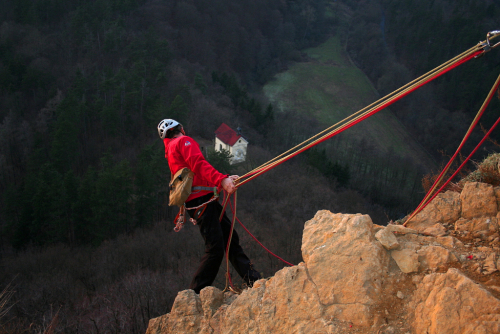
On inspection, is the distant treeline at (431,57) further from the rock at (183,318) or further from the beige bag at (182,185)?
the rock at (183,318)

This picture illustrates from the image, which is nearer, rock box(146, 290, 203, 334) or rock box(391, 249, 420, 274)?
rock box(391, 249, 420, 274)

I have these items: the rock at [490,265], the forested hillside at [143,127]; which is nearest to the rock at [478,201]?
the rock at [490,265]

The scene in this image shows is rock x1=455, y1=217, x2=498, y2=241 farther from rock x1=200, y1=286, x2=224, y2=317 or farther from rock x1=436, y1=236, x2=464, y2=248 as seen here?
rock x1=200, y1=286, x2=224, y2=317

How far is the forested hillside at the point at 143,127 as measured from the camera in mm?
22984

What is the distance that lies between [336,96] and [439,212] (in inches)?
2566

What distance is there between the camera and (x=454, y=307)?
9.21 ft

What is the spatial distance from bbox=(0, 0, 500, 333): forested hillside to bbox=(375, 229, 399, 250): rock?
438 cm

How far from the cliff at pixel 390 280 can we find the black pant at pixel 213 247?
0.62 metres

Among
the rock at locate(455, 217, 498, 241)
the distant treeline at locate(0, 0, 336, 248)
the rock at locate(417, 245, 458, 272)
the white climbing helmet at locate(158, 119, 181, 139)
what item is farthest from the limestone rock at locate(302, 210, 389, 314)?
the distant treeline at locate(0, 0, 336, 248)

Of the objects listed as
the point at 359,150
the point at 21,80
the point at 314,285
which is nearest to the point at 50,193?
the point at 21,80

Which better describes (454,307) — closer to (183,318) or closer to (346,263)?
(346,263)

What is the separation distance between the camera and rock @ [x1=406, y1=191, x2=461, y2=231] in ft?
12.6

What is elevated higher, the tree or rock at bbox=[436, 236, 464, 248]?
rock at bbox=[436, 236, 464, 248]

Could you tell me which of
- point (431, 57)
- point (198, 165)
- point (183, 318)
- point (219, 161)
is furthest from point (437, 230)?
point (431, 57)
